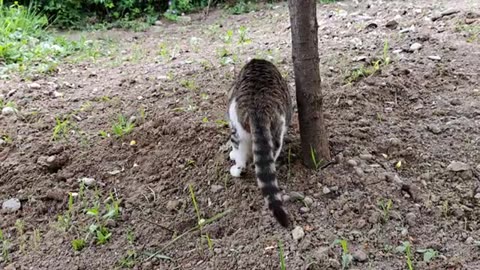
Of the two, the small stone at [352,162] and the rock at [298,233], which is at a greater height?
the small stone at [352,162]

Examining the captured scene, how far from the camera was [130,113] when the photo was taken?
14.7ft

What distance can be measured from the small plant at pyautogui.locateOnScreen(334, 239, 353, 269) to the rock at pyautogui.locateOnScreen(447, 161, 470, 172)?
0.96 m

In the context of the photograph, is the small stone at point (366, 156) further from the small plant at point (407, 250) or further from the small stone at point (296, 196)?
the small plant at point (407, 250)

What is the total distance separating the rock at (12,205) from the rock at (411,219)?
2378 millimetres

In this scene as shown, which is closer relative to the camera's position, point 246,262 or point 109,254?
point 246,262

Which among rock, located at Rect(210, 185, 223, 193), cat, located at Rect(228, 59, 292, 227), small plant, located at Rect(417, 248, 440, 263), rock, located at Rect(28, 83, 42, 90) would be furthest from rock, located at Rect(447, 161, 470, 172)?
rock, located at Rect(28, 83, 42, 90)

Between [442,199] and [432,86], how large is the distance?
1447mm

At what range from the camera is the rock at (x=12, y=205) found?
3.57 m

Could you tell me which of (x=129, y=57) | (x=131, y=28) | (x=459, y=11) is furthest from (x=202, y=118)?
(x=131, y=28)

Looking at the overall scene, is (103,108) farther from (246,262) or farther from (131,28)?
(131,28)

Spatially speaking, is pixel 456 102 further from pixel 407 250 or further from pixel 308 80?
pixel 407 250

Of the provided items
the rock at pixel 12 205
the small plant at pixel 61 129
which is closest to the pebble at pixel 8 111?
the small plant at pixel 61 129

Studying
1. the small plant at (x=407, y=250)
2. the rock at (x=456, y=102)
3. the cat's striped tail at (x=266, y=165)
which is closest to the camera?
the small plant at (x=407, y=250)

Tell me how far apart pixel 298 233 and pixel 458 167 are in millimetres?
1149
